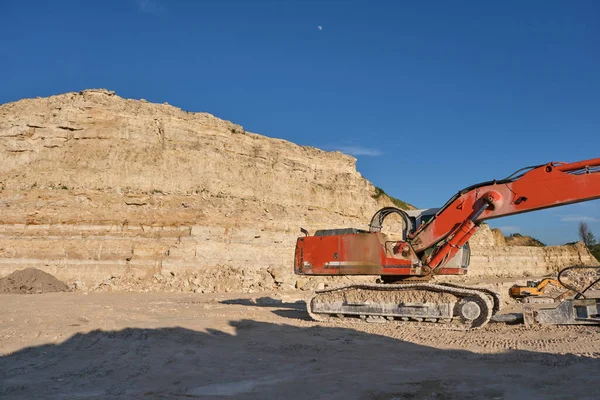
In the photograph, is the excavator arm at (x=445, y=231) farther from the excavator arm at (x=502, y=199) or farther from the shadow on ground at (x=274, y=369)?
the shadow on ground at (x=274, y=369)

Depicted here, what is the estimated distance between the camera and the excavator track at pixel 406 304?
7.92 metres

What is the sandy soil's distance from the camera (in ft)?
14.1

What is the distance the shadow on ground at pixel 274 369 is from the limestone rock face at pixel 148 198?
1262 centimetres

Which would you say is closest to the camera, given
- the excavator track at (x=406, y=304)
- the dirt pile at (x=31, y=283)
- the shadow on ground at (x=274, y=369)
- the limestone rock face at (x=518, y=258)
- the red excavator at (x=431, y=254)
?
the shadow on ground at (x=274, y=369)

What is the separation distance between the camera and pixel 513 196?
26.0ft

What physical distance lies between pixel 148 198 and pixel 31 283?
6.74 metres

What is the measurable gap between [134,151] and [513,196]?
814 inches

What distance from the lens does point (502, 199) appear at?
26.4 ft

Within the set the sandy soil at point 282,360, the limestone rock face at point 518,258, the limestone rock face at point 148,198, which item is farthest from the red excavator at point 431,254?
the limestone rock face at point 518,258

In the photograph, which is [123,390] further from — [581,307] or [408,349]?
[581,307]

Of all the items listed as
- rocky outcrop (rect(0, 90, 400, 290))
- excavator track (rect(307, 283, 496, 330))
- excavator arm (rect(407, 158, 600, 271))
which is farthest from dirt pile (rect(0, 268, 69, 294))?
excavator arm (rect(407, 158, 600, 271))

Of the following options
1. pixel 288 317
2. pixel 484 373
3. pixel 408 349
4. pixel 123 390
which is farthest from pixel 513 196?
pixel 123 390

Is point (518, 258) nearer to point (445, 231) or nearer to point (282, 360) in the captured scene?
point (445, 231)

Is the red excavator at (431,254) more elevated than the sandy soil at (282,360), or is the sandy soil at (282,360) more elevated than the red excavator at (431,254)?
the red excavator at (431,254)
